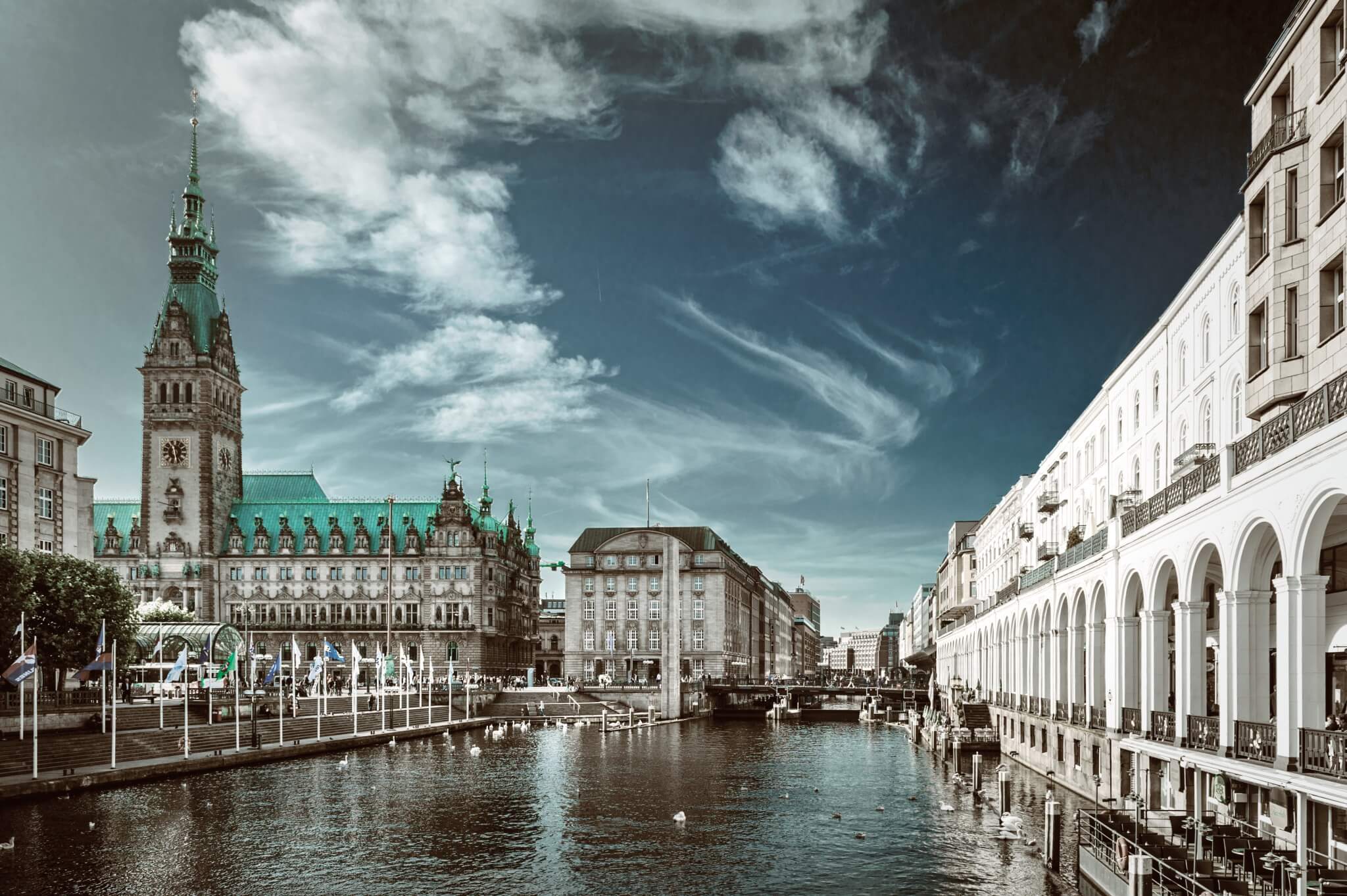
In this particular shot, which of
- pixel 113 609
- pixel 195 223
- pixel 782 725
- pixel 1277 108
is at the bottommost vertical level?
pixel 782 725

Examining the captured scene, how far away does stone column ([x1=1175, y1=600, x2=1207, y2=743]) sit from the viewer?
3684 cm

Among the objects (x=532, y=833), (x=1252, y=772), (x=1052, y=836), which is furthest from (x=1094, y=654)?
(x=532, y=833)

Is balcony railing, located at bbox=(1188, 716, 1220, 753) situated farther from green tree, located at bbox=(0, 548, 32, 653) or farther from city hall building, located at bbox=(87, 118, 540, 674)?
city hall building, located at bbox=(87, 118, 540, 674)

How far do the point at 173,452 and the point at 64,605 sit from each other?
109 metres

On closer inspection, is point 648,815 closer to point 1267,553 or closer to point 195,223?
point 1267,553

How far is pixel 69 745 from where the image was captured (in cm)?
6419

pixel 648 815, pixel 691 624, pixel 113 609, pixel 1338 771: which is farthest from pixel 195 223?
pixel 1338 771

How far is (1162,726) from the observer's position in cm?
4003

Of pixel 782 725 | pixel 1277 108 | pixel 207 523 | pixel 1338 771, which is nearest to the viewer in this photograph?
pixel 1338 771

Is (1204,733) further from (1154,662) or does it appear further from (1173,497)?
(1173,497)

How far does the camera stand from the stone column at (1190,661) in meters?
36.8

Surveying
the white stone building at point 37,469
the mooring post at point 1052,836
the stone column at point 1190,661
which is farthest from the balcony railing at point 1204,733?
the white stone building at point 37,469

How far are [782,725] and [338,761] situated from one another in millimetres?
67190

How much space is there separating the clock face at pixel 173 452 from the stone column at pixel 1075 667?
15158 centimetres
